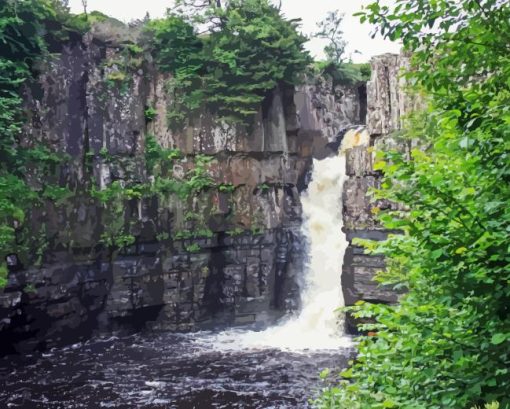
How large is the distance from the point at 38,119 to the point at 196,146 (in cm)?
786

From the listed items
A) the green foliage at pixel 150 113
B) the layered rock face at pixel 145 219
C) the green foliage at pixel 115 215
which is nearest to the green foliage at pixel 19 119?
the layered rock face at pixel 145 219

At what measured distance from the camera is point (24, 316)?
22.1 metres

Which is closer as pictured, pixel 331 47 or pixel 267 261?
pixel 267 261

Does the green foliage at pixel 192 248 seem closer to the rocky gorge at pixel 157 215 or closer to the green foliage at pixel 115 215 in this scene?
the rocky gorge at pixel 157 215

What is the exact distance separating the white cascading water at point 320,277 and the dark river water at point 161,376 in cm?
161

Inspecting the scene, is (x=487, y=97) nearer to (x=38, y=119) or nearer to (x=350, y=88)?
(x=38, y=119)

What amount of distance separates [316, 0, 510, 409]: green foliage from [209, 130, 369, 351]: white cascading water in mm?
17038

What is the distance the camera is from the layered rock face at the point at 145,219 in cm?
2344

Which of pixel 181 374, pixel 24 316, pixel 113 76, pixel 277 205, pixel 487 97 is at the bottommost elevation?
pixel 181 374

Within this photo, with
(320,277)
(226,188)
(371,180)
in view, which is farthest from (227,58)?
(320,277)

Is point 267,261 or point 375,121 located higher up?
point 375,121

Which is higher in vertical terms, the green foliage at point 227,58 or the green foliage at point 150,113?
the green foliage at point 227,58

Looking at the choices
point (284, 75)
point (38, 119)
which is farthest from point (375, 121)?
point (38, 119)

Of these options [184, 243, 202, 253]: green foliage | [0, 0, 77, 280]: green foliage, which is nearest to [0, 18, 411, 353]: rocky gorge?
[184, 243, 202, 253]: green foliage
